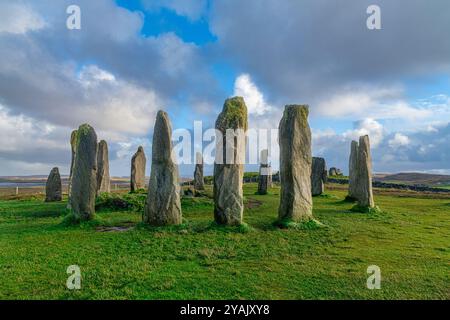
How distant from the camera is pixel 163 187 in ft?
51.7

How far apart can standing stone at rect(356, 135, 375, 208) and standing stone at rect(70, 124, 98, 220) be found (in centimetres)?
1627

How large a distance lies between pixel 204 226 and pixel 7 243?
814 centimetres

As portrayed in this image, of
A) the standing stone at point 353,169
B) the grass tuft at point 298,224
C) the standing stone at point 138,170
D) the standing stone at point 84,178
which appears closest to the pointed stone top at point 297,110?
the grass tuft at point 298,224

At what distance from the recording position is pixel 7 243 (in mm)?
13766

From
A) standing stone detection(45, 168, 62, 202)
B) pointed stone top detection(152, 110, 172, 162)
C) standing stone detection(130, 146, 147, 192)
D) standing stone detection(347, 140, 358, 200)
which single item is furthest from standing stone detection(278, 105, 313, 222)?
standing stone detection(45, 168, 62, 202)

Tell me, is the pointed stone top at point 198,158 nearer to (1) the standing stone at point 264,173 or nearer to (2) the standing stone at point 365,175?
(1) the standing stone at point 264,173

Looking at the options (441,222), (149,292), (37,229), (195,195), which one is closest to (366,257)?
(149,292)

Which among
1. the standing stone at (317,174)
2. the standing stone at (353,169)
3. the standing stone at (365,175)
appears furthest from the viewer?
the standing stone at (317,174)

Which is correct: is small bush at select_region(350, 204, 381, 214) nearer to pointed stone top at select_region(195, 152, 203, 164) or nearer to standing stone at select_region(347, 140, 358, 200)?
standing stone at select_region(347, 140, 358, 200)

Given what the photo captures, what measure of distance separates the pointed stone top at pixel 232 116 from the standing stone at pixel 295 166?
82.6 inches

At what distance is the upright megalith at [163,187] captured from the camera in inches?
621

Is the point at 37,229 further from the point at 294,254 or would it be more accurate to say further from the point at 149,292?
the point at 294,254

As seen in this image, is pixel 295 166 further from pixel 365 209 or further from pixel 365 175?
pixel 365 209

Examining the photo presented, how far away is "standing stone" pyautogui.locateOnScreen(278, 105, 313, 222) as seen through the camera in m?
16.5
